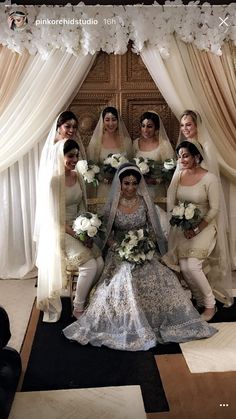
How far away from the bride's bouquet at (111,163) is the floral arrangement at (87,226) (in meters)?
0.67

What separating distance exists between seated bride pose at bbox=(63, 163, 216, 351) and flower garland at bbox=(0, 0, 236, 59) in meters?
1.49

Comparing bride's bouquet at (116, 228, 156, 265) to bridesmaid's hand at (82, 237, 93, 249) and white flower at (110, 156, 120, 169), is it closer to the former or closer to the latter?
bridesmaid's hand at (82, 237, 93, 249)

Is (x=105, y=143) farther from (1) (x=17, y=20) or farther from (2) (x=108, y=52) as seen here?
(1) (x=17, y=20)

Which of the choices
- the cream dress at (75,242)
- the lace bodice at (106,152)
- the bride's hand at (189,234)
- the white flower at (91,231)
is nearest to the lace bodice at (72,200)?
the cream dress at (75,242)

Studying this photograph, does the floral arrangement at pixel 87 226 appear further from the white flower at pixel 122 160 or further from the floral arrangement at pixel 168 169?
the floral arrangement at pixel 168 169

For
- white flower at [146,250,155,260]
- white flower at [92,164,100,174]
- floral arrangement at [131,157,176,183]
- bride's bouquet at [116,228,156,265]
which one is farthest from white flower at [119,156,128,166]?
white flower at [146,250,155,260]

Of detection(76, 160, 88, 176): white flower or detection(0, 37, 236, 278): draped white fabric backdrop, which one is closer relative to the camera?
detection(76, 160, 88, 176): white flower

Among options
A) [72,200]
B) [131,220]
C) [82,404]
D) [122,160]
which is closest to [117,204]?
[131,220]

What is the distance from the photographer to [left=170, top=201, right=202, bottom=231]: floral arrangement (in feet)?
11.8

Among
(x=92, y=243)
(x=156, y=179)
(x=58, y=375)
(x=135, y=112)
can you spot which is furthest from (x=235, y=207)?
(x=58, y=375)

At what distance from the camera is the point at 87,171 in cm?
398

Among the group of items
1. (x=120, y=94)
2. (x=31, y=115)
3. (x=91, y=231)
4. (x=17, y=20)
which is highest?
(x=17, y=20)

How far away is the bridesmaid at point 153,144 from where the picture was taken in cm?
422

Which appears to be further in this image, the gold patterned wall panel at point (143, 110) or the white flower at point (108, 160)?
the gold patterned wall panel at point (143, 110)
